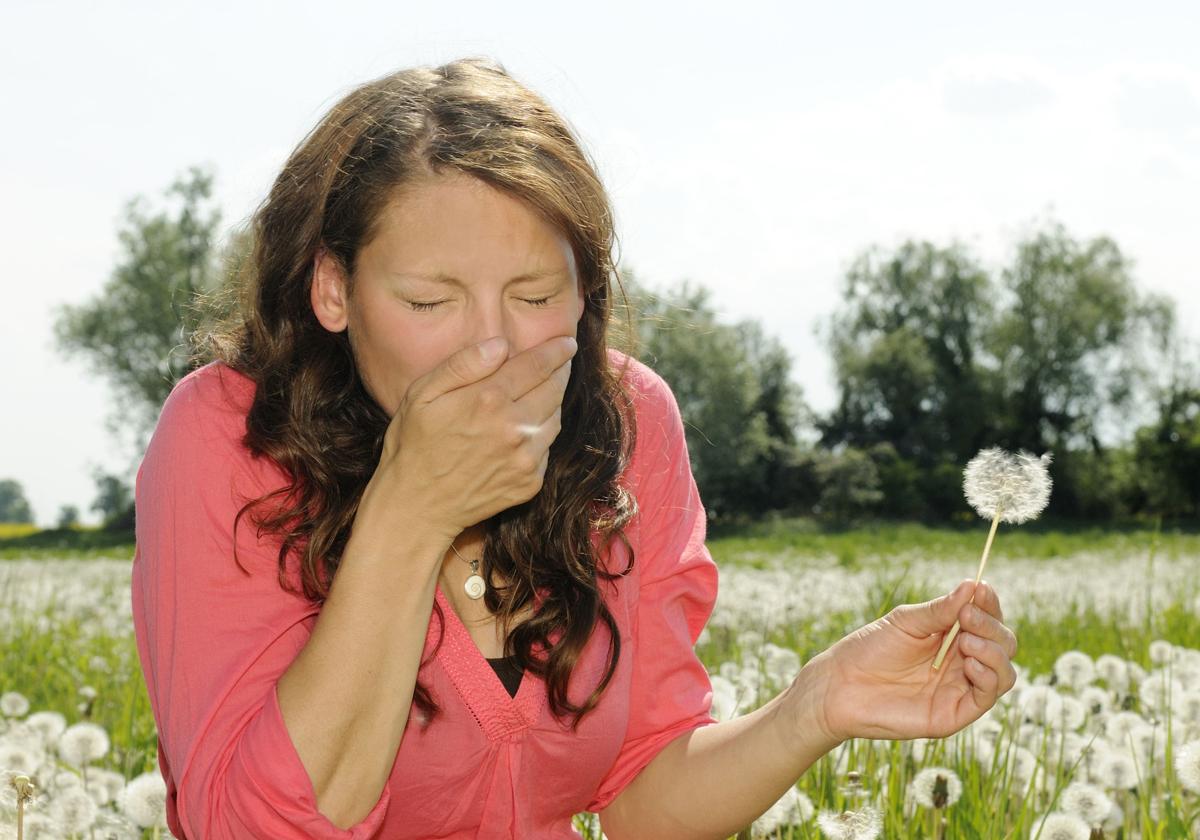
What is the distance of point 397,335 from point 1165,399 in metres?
55.9

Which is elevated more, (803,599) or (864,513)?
(803,599)

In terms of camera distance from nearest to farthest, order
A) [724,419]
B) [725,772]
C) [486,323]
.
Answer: [486,323]
[725,772]
[724,419]

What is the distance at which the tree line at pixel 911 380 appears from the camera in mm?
50000

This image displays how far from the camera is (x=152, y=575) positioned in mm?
2107

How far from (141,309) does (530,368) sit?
176 feet

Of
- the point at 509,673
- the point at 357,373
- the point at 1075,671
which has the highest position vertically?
the point at 357,373

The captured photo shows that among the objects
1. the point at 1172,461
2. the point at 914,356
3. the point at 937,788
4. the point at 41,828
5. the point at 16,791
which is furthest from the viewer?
the point at 914,356

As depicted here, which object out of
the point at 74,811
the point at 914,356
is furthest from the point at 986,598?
the point at 914,356

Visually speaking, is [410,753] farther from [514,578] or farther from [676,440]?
[676,440]

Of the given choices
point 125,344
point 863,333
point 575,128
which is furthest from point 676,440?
point 863,333

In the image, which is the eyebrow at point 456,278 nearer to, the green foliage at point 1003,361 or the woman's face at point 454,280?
the woman's face at point 454,280

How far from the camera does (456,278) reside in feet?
6.56

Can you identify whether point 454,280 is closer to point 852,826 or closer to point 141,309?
point 852,826

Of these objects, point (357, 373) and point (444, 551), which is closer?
point (444, 551)
